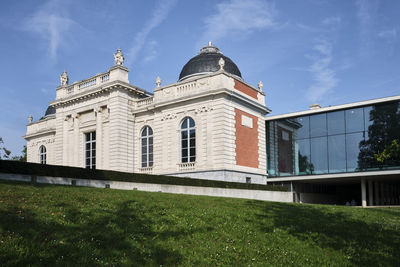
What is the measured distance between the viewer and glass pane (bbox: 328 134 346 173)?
37.5 metres

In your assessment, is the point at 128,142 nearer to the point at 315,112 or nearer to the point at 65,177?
the point at 65,177

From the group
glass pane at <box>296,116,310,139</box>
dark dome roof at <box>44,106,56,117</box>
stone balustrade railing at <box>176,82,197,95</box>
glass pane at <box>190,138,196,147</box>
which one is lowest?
glass pane at <box>190,138,196,147</box>

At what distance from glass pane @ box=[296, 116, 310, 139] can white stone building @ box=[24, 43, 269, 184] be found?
187 inches

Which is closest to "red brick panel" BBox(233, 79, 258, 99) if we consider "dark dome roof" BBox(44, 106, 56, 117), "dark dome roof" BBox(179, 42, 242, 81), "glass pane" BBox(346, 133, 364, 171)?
"dark dome roof" BBox(179, 42, 242, 81)

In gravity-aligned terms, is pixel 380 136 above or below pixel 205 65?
below

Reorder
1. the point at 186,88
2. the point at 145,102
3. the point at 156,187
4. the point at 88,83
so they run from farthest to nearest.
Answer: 1. the point at 88,83
2. the point at 145,102
3. the point at 186,88
4. the point at 156,187

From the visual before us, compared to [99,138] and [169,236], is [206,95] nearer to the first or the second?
[99,138]

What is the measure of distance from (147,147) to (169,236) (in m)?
28.7

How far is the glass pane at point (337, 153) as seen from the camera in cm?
3753

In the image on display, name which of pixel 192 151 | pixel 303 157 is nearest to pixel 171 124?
pixel 192 151

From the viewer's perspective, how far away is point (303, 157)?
1591 inches

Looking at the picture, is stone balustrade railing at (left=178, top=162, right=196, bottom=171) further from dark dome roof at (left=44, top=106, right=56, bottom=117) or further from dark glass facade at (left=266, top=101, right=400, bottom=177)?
dark dome roof at (left=44, top=106, right=56, bottom=117)

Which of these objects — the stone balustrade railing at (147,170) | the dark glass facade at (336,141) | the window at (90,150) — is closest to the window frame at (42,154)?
the window at (90,150)

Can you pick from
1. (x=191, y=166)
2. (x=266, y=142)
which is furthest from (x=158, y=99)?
(x=266, y=142)
